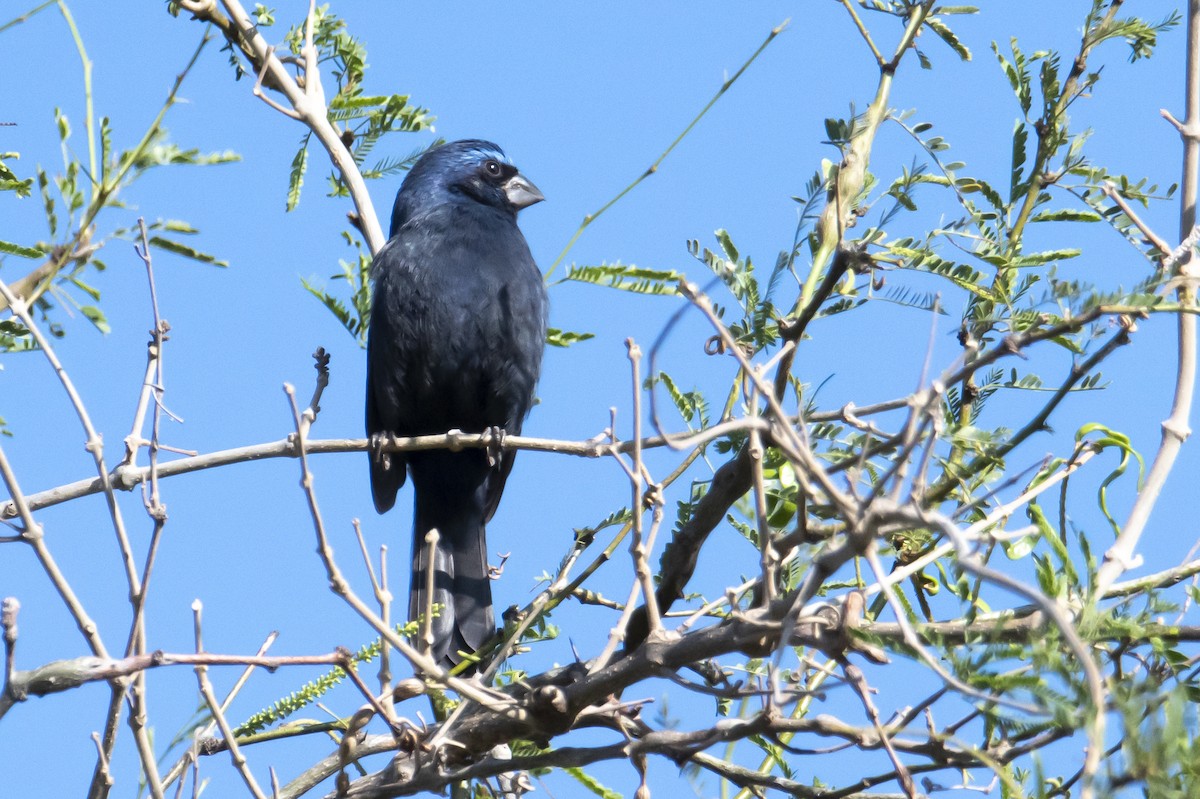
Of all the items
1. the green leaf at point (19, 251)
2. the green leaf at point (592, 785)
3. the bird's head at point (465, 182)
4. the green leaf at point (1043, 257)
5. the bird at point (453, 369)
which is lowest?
the green leaf at point (592, 785)

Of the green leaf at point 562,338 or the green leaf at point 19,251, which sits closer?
the green leaf at point 19,251

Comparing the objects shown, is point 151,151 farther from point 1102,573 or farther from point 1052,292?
point 1102,573

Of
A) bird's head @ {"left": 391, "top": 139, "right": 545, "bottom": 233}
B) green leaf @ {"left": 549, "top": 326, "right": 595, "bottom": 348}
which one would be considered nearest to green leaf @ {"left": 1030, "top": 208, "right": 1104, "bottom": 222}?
green leaf @ {"left": 549, "top": 326, "right": 595, "bottom": 348}

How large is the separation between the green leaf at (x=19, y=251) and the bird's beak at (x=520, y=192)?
337 cm

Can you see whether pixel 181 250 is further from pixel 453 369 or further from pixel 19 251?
pixel 453 369

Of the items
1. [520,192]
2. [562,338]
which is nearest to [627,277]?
[562,338]

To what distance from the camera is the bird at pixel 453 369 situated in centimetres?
563

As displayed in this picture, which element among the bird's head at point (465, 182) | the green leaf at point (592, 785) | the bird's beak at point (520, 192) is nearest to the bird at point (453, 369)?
the bird's head at point (465, 182)

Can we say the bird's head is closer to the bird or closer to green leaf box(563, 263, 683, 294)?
the bird

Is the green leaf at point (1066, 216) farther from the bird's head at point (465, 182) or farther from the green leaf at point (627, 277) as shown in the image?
the bird's head at point (465, 182)

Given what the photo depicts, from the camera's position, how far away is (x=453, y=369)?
18.6 ft

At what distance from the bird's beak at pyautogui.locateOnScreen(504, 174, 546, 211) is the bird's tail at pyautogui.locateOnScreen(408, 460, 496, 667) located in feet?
4.64

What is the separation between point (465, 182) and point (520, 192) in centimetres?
33

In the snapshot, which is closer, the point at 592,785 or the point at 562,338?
the point at 592,785
